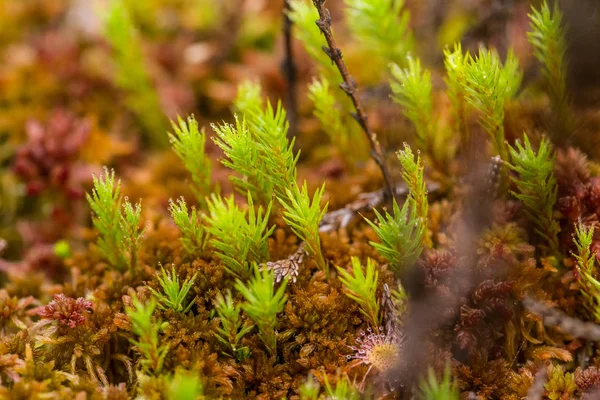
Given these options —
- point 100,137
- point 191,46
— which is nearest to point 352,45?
point 191,46

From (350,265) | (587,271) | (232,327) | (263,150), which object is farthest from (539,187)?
(232,327)

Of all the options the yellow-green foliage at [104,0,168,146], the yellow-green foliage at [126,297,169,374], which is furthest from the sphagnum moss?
the yellow-green foliage at [104,0,168,146]

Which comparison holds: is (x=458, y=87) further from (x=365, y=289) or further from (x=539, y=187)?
(x=365, y=289)

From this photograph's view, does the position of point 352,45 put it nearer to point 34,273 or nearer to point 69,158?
point 69,158

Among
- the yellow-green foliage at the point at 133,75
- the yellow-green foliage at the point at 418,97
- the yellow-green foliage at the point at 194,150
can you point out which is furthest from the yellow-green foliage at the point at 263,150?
the yellow-green foliage at the point at 133,75

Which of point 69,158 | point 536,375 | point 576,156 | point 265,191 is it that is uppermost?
point 69,158

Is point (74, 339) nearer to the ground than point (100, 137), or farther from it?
nearer to the ground

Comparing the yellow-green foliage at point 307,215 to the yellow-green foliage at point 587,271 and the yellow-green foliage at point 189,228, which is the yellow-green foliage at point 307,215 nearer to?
the yellow-green foliage at point 189,228
